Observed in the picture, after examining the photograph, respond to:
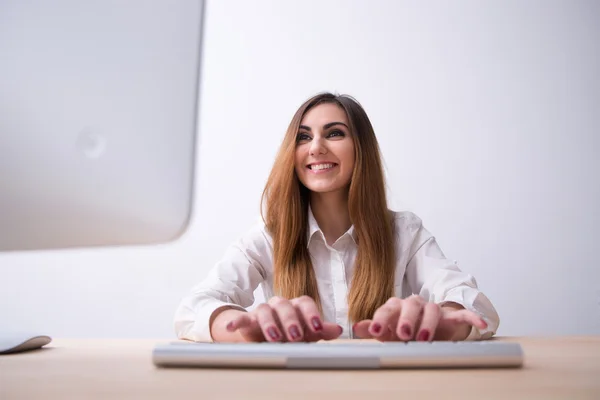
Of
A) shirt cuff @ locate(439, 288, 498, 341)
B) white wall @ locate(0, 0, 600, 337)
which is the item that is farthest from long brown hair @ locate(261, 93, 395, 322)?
white wall @ locate(0, 0, 600, 337)

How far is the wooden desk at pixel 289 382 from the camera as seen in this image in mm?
327

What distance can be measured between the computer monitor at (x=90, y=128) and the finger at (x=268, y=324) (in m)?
0.18

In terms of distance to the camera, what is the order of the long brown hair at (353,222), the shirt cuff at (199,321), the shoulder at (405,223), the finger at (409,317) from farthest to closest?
the shoulder at (405,223), the long brown hair at (353,222), the shirt cuff at (199,321), the finger at (409,317)

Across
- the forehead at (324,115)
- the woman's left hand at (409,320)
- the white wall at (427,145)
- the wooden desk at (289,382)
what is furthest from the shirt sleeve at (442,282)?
the white wall at (427,145)

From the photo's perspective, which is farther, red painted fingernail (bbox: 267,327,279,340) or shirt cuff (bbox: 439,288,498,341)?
shirt cuff (bbox: 439,288,498,341)

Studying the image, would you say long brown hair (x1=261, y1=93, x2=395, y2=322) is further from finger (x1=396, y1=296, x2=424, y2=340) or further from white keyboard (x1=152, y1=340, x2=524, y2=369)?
white keyboard (x1=152, y1=340, x2=524, y2=369)

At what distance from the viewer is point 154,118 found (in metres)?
0.48

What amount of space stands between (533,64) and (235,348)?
273 cm

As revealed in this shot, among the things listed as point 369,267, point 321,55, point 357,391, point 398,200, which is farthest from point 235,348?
point 321,55

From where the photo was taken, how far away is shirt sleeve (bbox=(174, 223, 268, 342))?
3.06 feet

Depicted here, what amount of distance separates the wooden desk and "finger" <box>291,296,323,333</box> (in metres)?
0.18

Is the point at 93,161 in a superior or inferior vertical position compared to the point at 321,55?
inferior

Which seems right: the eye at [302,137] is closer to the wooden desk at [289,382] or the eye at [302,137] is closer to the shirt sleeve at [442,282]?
the shirt sleeve at [442,282]

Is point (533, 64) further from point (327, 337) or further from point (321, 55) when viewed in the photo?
point (327, 337)
